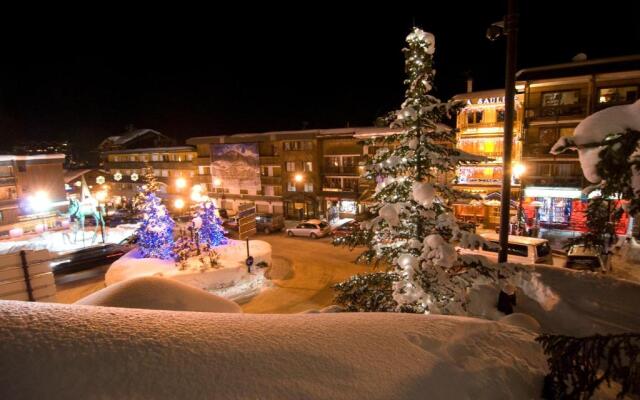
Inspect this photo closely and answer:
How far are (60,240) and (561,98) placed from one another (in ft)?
143

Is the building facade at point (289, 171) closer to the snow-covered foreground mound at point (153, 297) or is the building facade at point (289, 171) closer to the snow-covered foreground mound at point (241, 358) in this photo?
the snow-covered foreground mound at point (153, 297)

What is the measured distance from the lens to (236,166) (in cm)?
4134

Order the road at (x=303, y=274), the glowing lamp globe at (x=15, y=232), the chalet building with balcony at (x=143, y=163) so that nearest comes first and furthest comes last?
the road at (x=303, y=274)
the glowing lamp globe at (x=15, y=232)
the chalet building with balcony at (x=143, y=163)

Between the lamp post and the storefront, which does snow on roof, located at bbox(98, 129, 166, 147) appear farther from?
the lamp post

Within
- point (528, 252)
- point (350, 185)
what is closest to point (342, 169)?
point (350, 185)

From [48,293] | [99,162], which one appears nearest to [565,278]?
[48,293]

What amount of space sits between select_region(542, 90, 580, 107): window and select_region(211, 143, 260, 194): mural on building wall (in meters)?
28.5

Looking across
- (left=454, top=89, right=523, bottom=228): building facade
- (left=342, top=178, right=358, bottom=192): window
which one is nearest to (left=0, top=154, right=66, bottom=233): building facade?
(left=342, top=178, right=358, bottom=192): window

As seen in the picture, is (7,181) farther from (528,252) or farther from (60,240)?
(528,252)

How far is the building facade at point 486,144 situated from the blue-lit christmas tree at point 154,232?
79.0ft

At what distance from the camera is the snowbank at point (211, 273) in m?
17.6

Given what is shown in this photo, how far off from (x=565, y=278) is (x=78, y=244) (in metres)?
33.0

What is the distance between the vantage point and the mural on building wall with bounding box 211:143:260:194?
40188mm

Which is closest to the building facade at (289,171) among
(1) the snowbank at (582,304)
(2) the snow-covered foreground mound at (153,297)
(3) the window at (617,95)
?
(3) the window at (617,95)
